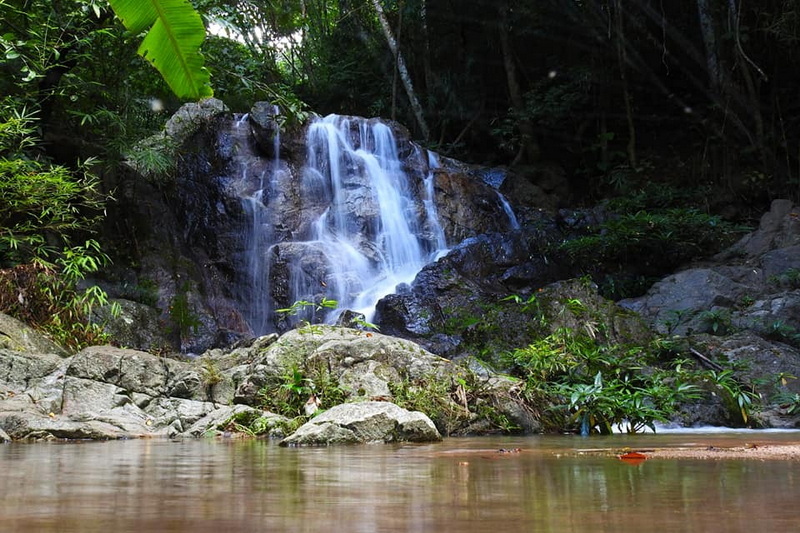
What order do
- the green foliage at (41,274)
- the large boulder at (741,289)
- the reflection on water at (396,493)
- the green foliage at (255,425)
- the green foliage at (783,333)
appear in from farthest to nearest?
the large boulder at (741,289) → the green foliage at (783,333) → the green foliage at (41,274) → the green foliage at (255,425) → the reflection on water at (396,493)

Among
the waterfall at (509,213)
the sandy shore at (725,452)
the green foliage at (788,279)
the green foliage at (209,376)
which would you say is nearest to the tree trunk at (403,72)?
the waterfall at (509,213)

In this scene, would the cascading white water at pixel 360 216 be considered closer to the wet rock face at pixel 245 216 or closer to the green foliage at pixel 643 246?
the wet rock face at pixel 245 216

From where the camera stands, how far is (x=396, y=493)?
1.74 metres

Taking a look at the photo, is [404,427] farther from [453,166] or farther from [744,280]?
[453,166]

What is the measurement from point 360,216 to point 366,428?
8.63 meters

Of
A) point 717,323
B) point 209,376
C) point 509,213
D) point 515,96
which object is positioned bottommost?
point 209,376

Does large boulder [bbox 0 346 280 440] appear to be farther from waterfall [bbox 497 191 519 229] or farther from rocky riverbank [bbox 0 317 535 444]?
waterfall [bbox 497 191 519 229]

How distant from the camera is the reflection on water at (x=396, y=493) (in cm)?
130

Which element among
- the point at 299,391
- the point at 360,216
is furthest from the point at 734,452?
the point at 360,216

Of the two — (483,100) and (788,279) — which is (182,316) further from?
(483,100)

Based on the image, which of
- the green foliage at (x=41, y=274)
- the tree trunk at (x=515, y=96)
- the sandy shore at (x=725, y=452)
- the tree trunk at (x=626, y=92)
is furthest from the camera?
the tree trunk at (x=515, y=96)

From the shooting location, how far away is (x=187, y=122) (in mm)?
12852

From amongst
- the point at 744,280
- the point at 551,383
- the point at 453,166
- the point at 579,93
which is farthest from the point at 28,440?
the point at 579,93

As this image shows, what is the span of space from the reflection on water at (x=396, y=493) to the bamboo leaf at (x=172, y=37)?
1.95 metres
